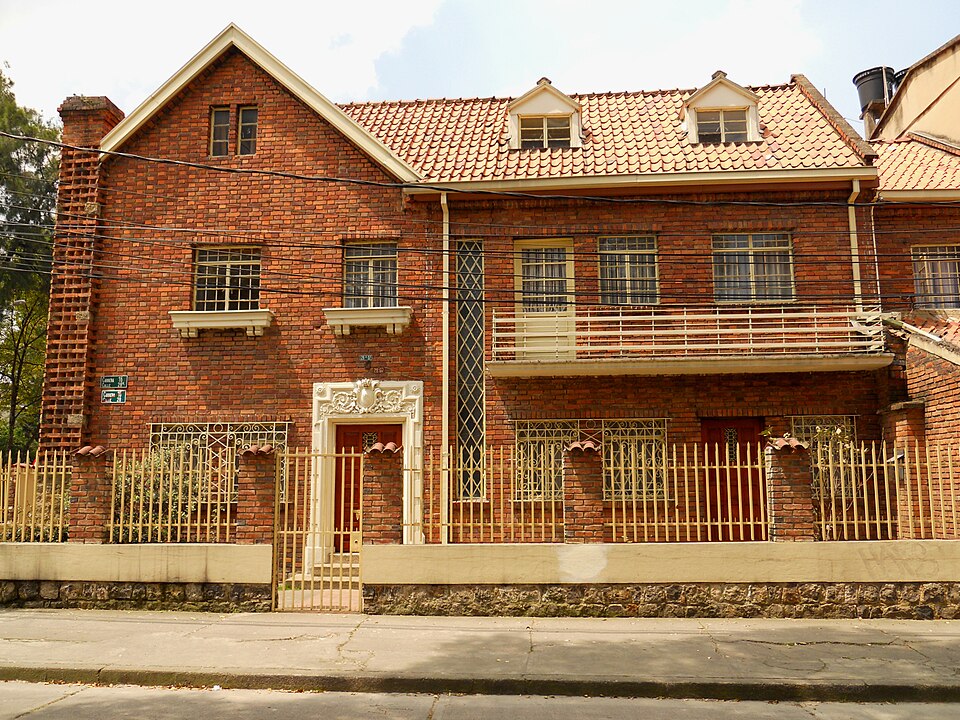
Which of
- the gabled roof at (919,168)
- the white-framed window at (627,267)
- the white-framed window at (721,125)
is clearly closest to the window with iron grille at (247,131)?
the white-framed window at (627,267)

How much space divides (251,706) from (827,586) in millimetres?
6941

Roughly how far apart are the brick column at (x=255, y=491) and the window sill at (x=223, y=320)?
487 cm

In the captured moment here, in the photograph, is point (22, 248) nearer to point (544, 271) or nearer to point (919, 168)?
point (544, 271)

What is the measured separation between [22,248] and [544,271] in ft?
58.5

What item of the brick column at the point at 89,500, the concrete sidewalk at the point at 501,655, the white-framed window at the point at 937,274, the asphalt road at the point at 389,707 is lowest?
the asphalt road at the point at 389,707

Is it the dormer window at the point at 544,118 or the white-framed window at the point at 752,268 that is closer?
the white-framed window at the point at 752,268

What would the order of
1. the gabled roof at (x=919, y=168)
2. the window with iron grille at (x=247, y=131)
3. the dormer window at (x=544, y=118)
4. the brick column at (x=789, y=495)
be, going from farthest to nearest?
the dormer window at (x=544, y=118)
the window with iron grille at (x=247, y=131)
the gabled roof at (x=919, y=168)
the brick column at (x=789, y=495)

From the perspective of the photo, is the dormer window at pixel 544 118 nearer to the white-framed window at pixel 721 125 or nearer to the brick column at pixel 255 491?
the white-framed window at pixel 721 125

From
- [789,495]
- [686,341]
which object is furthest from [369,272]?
[789,495]

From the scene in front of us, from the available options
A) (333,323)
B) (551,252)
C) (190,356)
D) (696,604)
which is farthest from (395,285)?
(696,604)

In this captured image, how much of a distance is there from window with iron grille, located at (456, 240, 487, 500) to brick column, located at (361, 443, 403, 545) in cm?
411

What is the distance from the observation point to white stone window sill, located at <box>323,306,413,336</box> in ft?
47.7

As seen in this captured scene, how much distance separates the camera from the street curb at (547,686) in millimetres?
7016

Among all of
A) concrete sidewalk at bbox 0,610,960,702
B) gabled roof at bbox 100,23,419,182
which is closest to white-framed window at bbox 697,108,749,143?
gabled roof at bbox 100,23,419,182
